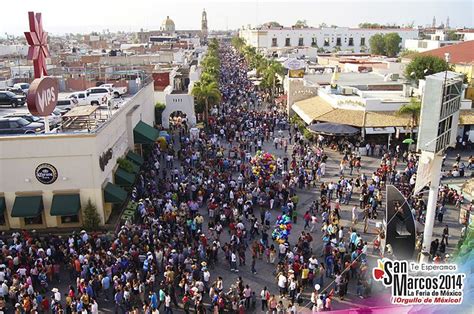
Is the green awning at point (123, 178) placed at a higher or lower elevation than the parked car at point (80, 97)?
lower

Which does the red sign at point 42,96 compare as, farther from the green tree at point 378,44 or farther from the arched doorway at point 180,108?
the green tree at point 378,44

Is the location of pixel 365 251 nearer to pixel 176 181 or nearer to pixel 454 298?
pixel 454 298

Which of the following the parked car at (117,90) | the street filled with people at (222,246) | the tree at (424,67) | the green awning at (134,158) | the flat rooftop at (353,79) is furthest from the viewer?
the tree at (424,67)

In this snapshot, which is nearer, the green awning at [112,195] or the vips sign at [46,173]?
the vips sign at [46,173]

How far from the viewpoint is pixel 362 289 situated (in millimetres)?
15750

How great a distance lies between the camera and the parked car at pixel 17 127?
2206 centimetres

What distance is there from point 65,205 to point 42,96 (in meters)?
4.58

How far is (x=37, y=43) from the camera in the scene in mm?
20375

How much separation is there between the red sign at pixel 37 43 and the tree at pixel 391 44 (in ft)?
323

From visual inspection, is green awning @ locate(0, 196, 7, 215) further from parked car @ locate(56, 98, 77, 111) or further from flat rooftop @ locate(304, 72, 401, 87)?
flat rooftop @ locate(304, 72, 401, 87)

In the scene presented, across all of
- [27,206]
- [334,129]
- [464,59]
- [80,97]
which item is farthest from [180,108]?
[464,59]

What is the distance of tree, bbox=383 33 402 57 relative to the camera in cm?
10738

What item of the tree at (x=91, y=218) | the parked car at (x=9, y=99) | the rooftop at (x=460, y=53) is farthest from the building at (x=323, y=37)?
the tree at (x=91, y=218)

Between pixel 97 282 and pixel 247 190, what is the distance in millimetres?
10451
